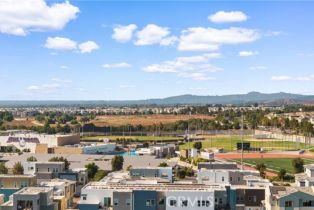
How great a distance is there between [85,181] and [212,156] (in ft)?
81.7

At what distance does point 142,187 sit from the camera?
2456cm

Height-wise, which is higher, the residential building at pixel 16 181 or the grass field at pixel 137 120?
the grass field at pixel 137 120

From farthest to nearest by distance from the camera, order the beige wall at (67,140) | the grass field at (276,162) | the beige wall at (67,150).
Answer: the beige wall at (67,140)
the beige wall at (67,150)
the grass field at (276,162)

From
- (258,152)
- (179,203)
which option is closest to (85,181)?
(179,203)

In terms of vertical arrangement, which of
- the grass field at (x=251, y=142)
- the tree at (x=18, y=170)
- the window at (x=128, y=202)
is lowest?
the grass field at (x=251, y=142)

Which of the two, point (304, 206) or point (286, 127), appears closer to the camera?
point (304, 206)

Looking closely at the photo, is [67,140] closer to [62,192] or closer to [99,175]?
[99,175]

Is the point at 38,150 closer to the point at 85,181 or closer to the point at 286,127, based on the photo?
the point at 85,181

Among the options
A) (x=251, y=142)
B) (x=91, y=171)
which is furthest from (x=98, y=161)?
(x=251, y=142)

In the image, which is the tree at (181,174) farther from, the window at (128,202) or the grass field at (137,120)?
the grass field at (137,120)

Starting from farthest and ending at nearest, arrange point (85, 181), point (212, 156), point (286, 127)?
point (286, 127) → point (212, 156) → point (85, 181)

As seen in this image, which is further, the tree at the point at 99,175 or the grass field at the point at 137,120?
the grass field at the point at 137,120

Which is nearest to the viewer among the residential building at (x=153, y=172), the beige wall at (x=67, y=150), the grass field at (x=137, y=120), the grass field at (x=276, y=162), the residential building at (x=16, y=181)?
the residential building at (x=16, y=181)

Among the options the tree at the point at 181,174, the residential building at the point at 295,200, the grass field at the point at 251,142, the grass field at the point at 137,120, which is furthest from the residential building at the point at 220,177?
the grass field at the point at 137,120
